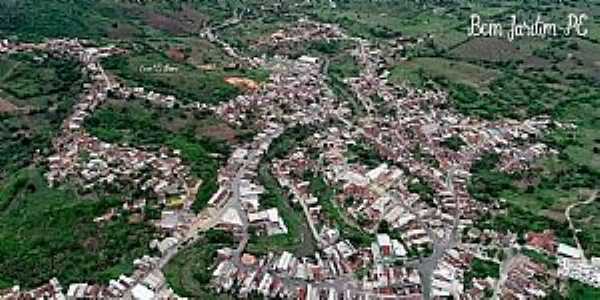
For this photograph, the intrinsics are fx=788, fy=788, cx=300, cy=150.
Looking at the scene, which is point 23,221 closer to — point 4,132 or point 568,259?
point 4,132

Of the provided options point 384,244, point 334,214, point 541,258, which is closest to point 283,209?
point 334,214

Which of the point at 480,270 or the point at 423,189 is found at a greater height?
the point at 423,189

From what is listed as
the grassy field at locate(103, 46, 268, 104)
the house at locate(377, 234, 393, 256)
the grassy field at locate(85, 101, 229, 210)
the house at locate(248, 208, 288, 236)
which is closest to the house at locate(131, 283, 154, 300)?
the house at locate(248, 208, 288, 236)

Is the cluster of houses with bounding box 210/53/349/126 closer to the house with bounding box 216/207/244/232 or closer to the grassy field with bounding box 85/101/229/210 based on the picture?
the grassy field with bounding box 85/101/229/210

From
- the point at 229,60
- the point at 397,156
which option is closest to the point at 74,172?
the point at 397,156

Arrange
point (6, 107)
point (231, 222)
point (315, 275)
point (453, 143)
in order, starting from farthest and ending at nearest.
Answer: point (6, 107) < point (453, 143) < point (231, 222) < point (315, 275)

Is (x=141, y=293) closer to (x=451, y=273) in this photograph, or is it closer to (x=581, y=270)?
(x=451, y=273)

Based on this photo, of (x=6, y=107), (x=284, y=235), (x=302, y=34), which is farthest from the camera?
(x=302, y=34)

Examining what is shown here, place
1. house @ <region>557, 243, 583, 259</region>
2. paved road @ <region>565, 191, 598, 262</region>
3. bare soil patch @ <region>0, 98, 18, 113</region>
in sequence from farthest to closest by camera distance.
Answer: bare soil patch @ <region>0, 98, 18, 113</region> < paved road @ <region>565, 191, 598, 262</region> < house @ <region>557, 243, 583, 259</region>
